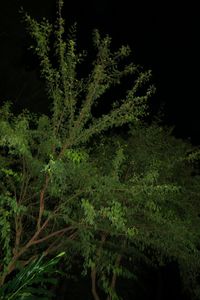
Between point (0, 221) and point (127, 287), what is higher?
point (0, 221)

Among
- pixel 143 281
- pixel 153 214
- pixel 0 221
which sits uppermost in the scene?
pixel 153 214

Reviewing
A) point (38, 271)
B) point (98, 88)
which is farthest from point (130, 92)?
point (38, 271)

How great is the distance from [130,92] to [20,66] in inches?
448

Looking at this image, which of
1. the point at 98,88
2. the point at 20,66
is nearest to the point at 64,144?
the point at 98,88

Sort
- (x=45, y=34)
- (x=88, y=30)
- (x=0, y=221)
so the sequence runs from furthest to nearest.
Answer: (x=88, y=30) → (x=45, y=34) → (x=0, y=221)

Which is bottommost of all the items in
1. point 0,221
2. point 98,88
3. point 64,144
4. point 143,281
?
point 143,281

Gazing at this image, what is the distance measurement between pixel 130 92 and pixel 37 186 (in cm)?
244

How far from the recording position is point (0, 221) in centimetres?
650

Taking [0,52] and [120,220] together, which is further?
[0,52]

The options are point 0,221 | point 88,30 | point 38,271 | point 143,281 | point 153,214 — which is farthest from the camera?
point 143,281

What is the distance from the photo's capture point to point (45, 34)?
6.97 m

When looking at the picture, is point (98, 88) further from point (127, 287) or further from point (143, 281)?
point (143, 281)

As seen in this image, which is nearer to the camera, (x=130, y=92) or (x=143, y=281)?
(x=130, y=92)

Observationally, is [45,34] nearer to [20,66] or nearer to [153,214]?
[153,214]
